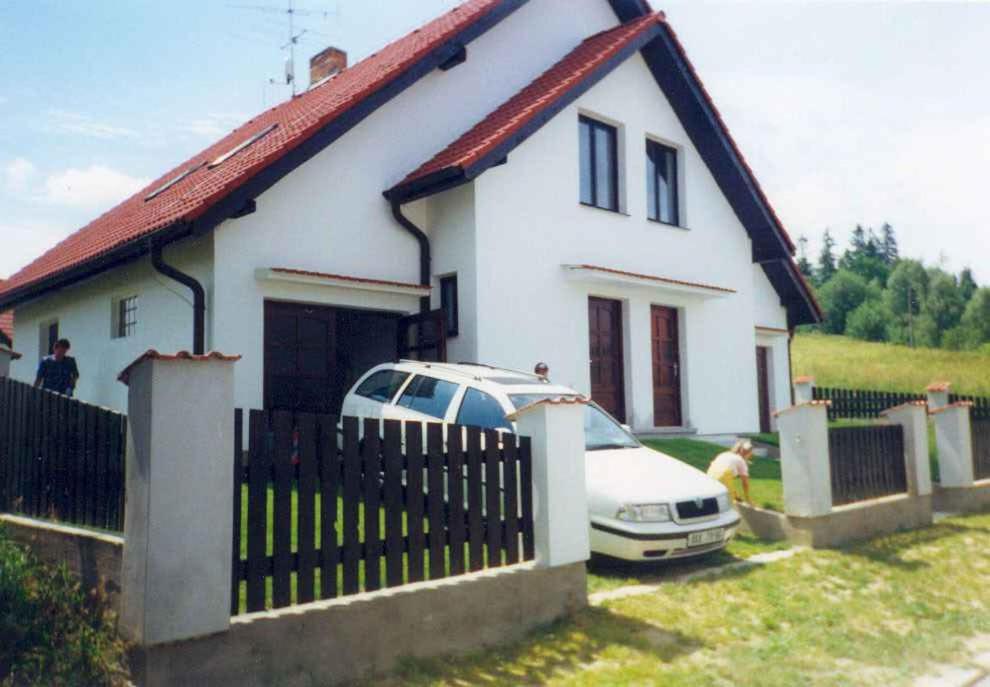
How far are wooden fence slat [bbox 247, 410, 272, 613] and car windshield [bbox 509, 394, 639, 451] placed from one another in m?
3.65

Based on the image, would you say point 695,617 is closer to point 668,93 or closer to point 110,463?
point 110,463

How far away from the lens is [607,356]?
1405 cm

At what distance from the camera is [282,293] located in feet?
35.0

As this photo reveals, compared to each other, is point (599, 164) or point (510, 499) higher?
point (599, 164)

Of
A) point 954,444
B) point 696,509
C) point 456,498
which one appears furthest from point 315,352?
point 954,444

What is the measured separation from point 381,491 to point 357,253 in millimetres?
6898

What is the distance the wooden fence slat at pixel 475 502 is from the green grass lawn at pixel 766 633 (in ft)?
2.03

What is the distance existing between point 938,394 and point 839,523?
18.4 feet

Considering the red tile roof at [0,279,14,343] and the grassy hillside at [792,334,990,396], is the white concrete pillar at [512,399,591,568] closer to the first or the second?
the red tile roof at [0,279,14,343]

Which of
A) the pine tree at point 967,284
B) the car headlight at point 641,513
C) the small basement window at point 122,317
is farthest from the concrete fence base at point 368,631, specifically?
the pine tree at point 967,284

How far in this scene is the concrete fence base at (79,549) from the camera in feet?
14.0

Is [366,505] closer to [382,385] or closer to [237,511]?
[237,511]

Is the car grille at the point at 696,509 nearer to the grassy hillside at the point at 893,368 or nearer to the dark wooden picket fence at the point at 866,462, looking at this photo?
the dark wooden picket fence at the point at 866,462

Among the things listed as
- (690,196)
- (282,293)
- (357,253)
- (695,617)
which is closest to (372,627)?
(695,617)
